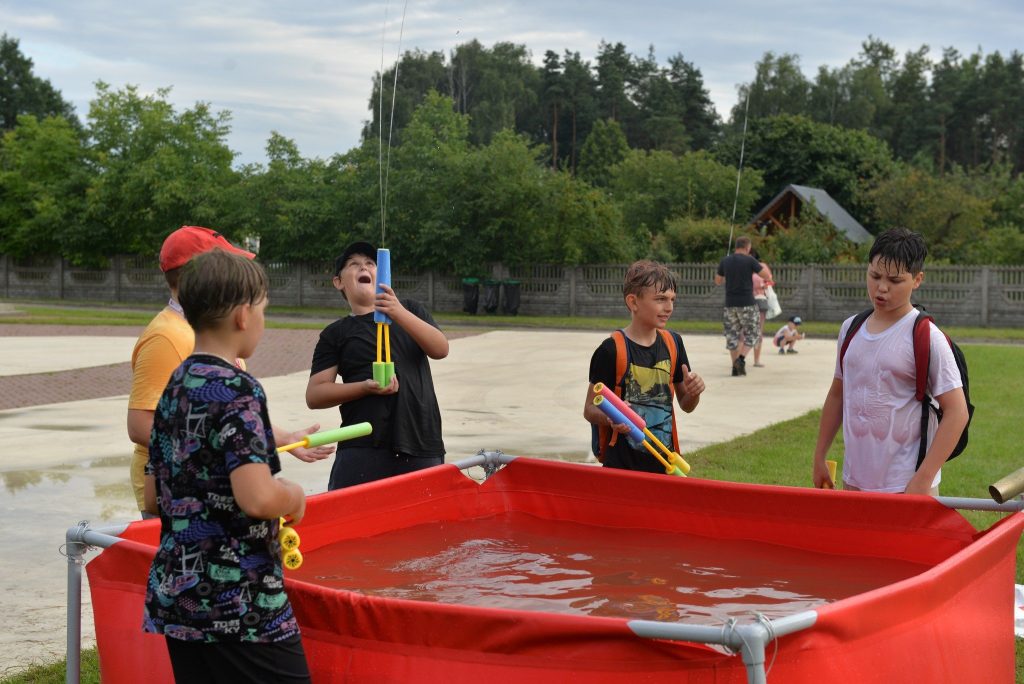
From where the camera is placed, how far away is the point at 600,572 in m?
4.24

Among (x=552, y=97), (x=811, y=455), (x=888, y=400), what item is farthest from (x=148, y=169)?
(x=552, y=97)

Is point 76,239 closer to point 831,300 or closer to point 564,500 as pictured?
point 831,300

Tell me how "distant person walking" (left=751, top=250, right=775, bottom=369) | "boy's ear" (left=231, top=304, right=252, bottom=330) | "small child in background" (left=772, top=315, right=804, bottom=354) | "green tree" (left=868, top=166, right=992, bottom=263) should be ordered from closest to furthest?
"boy's ear" (left=231, top=304, right=252, bottom=330) < "distant person walking" (left=751, top=250, right=775, bottom=369) < "small child in background" (left=772, top=315, right=804, bottom=354) < "green tree" (left=868, top=166, right=992, bottom=263)

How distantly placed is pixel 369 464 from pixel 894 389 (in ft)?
7.28

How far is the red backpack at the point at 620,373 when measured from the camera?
5102 mm

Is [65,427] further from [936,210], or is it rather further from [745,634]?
[936,210]

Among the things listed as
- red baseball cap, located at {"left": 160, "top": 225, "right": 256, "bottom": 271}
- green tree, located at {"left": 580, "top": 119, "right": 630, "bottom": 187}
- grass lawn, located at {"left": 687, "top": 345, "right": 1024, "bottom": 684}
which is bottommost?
grass lawn, located at {"left": 687, "top": 345, "right": 1024, "bottom": 684}

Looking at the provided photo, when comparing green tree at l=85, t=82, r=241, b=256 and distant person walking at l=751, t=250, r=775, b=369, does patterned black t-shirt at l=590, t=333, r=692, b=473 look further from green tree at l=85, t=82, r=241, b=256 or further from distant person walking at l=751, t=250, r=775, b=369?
green tree at l=85, t=82, r=241, b=256

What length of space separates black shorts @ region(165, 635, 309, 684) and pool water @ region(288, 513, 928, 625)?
1125 millimetres

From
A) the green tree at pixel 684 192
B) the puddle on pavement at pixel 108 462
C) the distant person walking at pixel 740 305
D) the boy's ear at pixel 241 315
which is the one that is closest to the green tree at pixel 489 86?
the green tree at pixel 684 192

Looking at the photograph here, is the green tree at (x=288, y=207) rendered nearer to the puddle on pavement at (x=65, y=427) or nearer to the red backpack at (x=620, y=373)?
the puddle on pavement at (x=65, y=427)

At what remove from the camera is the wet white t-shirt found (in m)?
4.37

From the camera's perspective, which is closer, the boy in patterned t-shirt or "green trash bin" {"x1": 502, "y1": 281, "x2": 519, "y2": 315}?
the boy in patterned t-shirt

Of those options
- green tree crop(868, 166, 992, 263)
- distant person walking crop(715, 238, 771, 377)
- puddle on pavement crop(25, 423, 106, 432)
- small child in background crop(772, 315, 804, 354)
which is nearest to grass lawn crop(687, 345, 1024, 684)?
distant person walking crop(715, 238, 771, 377)
